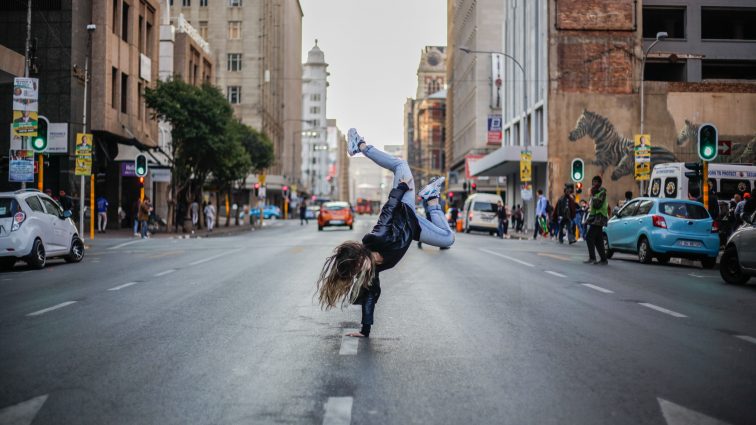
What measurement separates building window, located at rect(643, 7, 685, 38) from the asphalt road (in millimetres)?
44184

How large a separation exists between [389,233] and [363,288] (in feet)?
1.87

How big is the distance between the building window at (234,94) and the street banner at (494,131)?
102 feet

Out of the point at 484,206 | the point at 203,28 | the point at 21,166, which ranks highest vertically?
the point at 203,28

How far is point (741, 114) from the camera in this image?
49750mm

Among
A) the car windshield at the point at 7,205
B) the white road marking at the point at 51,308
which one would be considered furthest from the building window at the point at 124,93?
the white road marking at the point at 51,308

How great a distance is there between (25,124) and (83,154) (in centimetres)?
758

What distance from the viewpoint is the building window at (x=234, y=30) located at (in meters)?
86.0

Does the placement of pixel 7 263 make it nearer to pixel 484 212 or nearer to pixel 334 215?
pixel 334 215

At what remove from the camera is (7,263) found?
62.6ft

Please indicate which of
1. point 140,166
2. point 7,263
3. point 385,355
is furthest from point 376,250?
point 140,166

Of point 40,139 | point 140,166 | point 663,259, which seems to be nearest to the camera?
point 663,259

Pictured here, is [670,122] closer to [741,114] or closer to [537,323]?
[741,114]

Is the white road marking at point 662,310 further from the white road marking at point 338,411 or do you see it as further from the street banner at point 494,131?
the street banner at point 494,131

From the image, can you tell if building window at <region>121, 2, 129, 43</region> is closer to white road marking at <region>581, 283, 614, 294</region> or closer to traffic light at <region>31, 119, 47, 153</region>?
traffic light at <region>31, 119, 47, 153</region>
